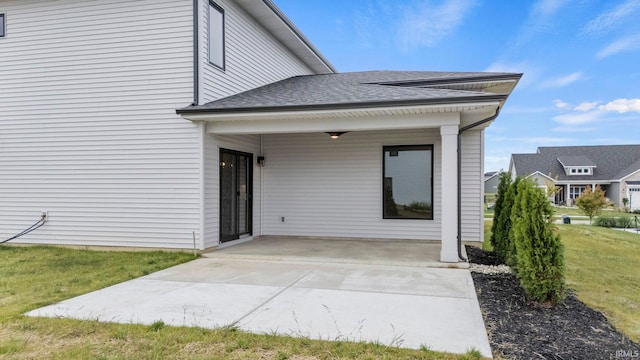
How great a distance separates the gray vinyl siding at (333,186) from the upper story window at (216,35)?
8.40ft

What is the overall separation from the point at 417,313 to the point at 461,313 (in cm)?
46

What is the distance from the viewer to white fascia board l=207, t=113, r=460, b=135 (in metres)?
6.69

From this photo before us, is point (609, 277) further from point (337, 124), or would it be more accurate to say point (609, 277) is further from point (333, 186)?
point (333, 186)

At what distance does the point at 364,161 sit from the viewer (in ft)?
31.4

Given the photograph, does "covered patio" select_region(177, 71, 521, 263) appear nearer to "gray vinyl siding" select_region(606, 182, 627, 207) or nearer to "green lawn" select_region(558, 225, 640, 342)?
"green lawn" select_region(558, 225, 640, 342)

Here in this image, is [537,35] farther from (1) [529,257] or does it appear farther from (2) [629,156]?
(2) [629,156]

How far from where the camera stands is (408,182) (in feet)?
30.7

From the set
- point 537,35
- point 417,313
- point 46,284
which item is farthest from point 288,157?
point 537,35

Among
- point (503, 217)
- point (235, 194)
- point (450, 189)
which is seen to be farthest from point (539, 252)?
point (235, 194)

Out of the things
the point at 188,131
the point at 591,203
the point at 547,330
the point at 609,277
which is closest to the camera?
the point at 547,330

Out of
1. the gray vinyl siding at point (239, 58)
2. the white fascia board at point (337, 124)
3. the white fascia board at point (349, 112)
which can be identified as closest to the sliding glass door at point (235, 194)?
the white fascia board at point (337, 124)

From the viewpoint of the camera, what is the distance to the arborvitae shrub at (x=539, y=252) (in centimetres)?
437

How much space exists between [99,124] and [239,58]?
10.8 feet

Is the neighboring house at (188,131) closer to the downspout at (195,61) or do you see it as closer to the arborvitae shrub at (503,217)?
the downspout at (195,61)
